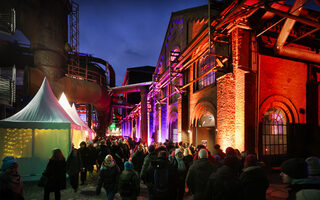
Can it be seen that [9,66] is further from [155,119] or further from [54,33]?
[155,119]

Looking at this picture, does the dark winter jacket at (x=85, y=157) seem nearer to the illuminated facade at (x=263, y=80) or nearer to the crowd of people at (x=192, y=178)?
the crowd of people at (x=192, y=178)

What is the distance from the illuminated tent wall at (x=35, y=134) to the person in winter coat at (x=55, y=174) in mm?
3510

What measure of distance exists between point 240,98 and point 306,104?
406 centimetres

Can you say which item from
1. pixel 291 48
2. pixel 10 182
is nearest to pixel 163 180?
pixel 10 182

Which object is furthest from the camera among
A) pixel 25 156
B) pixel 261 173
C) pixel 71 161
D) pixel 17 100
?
pixel 17 100

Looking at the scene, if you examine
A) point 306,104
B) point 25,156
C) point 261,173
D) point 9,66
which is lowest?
point 25,156

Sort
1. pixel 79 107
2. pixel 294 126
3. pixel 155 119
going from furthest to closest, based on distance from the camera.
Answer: pixel 79 107, pixel 155 119, pixel 294 126

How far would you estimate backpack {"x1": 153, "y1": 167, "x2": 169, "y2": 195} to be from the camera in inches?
147

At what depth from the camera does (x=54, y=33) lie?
14406 mm

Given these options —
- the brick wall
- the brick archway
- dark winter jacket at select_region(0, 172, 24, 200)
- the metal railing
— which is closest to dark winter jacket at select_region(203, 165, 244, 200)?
dark winter jacket at select_region(0, 172, 24, 200)

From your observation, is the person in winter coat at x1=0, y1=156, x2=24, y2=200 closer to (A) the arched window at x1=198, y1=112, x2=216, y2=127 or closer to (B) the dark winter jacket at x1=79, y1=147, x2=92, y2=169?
(B) the dark winter jacket at x1=79, y1=147, x2=92, y2=169

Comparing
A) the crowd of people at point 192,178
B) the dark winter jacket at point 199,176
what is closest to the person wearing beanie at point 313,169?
the crowd of people at point 192,178

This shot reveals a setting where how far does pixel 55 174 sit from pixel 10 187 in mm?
1824

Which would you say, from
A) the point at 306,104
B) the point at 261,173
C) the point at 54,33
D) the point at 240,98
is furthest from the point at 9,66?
the point at 306,104
